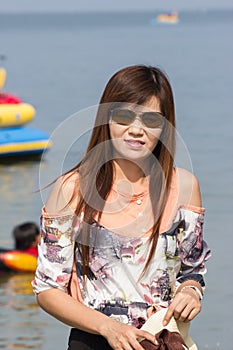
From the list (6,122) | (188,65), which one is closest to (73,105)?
(6,122)

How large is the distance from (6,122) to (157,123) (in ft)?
48.7

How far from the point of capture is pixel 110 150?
2.63 metres

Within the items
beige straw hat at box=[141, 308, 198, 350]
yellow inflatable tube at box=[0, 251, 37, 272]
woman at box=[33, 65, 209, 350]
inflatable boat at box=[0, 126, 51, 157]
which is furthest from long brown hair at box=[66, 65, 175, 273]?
inflatable boat at box=[0, 126, 51, 157]

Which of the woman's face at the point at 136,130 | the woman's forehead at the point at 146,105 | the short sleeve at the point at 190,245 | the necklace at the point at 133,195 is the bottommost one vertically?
the short sleeve at the point at 190,245

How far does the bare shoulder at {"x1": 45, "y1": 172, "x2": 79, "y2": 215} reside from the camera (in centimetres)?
255

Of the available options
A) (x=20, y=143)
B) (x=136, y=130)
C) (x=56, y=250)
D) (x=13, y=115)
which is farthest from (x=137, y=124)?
(x=13, y=115)

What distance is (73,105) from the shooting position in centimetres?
2997

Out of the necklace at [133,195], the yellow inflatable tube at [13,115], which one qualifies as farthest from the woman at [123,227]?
the yellow inflatable tube at [13,115]

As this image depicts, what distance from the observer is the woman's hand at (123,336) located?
7.97 feet

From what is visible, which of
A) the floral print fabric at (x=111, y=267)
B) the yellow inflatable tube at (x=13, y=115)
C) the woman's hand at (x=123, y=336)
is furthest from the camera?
the yellow inflatable tube at (x=13, y=115)

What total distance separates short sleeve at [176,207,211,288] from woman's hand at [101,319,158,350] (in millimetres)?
190

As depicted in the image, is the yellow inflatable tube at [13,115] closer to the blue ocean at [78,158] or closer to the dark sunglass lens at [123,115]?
the blue ocean at [78,158]

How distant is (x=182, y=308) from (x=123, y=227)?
24 centimetres

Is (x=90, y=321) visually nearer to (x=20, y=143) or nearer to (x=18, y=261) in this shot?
(x=18, y=261)
